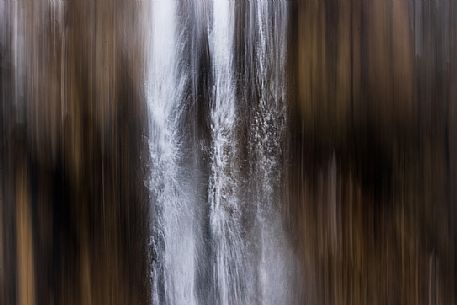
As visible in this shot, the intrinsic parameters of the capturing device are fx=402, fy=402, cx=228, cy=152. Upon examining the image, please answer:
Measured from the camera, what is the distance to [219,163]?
444 mm

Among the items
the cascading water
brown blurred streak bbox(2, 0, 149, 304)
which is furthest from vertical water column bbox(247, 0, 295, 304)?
brown blurred streak bbox(2, 0, 149, 304)

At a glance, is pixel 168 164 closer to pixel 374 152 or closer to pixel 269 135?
pixel 269 135

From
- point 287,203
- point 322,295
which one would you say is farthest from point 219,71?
point 322,295

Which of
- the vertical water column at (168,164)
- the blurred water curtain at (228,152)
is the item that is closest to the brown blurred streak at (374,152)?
the blurred water curtain at (228,152)

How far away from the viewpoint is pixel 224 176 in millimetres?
443

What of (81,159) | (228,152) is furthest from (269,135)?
(81,159)

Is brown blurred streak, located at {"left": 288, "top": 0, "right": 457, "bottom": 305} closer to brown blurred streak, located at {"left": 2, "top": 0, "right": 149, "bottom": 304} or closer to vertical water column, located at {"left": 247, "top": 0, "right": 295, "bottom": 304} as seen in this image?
vertical water column, located at {"left": 247, "top": 0, "right": 295, "bottom": 304}

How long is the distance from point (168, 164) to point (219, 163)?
0.06 meters

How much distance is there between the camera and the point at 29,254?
0.48 m

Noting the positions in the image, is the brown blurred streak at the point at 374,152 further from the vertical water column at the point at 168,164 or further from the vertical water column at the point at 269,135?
the vertical water column at the point at 168,164

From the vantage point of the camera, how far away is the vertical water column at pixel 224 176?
1.44 ft

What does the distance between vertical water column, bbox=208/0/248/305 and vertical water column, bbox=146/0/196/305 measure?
29 millimetres

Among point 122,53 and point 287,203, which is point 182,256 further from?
point 122,53

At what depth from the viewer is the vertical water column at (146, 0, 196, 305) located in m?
0.45
